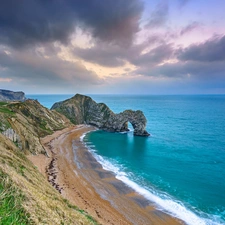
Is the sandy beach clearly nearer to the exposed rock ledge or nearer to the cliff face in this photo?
the cliff face

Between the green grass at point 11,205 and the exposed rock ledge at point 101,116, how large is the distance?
76778 mm

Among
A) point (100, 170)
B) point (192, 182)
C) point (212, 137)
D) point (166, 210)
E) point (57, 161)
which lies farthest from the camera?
point (212, 137)

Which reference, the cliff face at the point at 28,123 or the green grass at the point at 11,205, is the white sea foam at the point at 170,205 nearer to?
the green grass at the point at 11,205

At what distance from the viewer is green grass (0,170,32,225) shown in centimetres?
876

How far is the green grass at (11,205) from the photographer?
28.7 feet

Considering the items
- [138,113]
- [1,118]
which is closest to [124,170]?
[1,118]

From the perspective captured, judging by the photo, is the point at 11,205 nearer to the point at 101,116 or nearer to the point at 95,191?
the point at 95,191

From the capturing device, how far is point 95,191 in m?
34.1

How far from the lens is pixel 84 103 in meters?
119

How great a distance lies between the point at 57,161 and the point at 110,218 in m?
27.0

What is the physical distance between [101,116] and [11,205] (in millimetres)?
93526

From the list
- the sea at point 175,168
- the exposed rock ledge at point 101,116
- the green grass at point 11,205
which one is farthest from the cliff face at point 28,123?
the green grass at point 11,205

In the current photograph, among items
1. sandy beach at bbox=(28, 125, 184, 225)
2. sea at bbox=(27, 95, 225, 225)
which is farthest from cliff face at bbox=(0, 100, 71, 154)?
sea at bbox=(27, 95, 225, 225)

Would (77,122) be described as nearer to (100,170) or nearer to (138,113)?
(138,113)
